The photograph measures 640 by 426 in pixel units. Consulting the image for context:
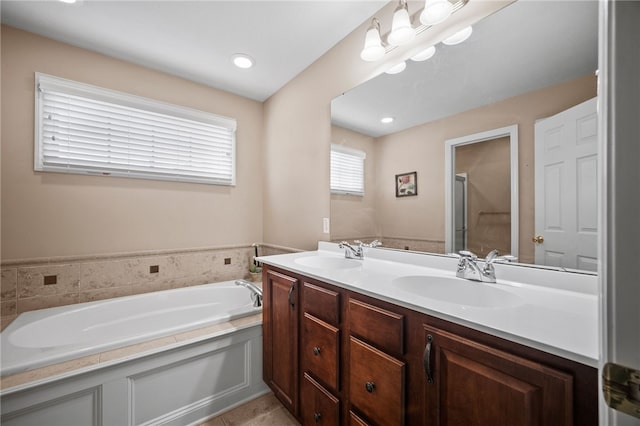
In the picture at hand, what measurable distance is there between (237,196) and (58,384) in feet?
6.29

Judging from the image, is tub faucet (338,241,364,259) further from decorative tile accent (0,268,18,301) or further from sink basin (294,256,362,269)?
decorative tile accent (0,268,18,301)

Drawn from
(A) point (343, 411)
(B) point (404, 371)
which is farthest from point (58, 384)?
(B) point (404, 371)

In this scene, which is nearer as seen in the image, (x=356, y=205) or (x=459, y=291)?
(x=459, y=291)

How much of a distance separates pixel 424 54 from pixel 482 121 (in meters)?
0.51

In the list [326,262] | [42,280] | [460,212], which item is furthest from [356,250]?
[42,280]

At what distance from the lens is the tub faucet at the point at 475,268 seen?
3.59 feet

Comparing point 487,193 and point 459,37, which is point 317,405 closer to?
point 487,193

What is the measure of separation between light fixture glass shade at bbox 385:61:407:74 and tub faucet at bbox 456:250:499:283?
1.11m

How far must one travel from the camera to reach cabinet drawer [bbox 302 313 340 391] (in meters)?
1.17

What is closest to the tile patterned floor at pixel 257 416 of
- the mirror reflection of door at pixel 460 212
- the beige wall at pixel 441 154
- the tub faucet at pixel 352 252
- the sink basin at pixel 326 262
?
the sink basin at pixel 326 262

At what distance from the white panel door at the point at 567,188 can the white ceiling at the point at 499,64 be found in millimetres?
185

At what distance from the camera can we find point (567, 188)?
99 cm

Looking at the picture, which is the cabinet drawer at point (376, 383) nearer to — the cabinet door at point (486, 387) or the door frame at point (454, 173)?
the cabinet door at point (486, 387)

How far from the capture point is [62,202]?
77.8 inches
